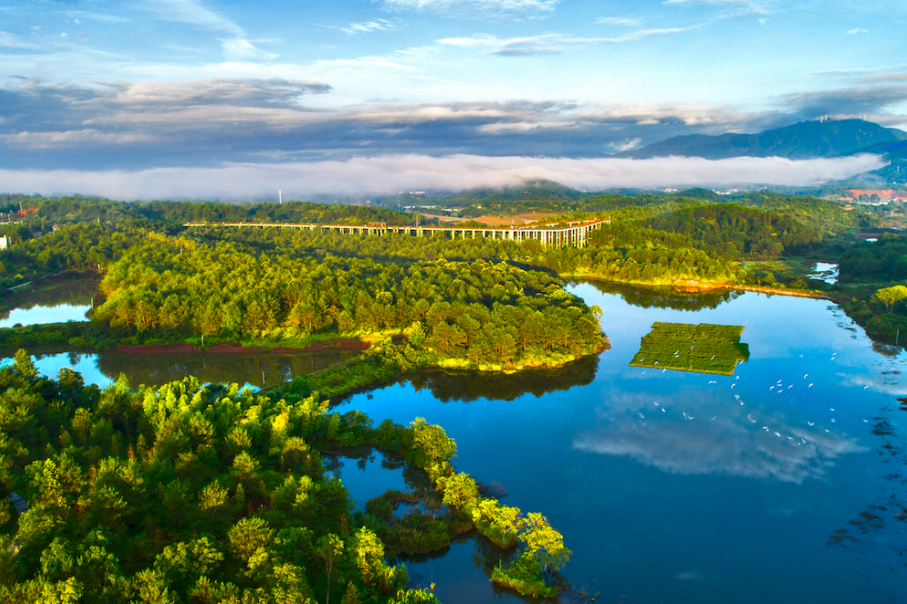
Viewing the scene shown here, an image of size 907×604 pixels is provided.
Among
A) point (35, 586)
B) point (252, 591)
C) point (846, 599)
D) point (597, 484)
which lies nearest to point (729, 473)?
point (597, 484)

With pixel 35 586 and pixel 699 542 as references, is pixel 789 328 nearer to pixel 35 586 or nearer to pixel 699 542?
pixel 699 542

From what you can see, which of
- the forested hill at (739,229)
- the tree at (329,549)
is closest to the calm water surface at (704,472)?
the tree at (329,549)

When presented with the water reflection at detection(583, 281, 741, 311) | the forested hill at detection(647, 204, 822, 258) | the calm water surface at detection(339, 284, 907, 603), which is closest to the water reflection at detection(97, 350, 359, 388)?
the calm water surface at detection(339, 284, 907, 603)

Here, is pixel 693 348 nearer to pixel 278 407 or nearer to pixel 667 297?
pixel 667 297

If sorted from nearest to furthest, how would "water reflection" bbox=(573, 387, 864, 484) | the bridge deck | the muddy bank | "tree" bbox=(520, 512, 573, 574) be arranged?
"tree" bbox=(520, 512, 573, 574) < "water reflection" bbox=(573, 387, 864, 484) < the muddy bank < the bridge deck

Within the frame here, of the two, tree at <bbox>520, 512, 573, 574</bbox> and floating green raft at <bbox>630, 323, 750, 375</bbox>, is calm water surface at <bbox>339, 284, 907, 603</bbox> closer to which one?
tree at <bbox>520, 512, 573, 574</bbox>
